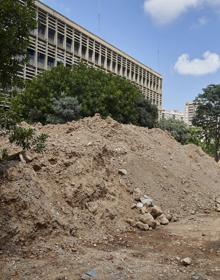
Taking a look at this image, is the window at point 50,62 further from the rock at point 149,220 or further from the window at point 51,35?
the rock at point 149,220

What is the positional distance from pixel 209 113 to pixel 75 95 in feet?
82.4

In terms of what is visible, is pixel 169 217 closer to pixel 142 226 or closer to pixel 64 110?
pixel 142 226

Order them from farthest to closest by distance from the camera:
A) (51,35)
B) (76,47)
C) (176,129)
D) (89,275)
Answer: (76,47) → (51,35) → (176,129) → (89,275)

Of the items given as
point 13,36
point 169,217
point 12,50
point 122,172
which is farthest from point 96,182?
point 13,36

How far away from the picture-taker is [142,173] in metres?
14.5

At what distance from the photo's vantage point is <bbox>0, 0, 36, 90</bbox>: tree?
24.1ft

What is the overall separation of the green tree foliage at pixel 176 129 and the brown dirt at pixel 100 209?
61.4 feet

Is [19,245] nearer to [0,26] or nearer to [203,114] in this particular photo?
[0,26]

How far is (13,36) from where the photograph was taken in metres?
7.48

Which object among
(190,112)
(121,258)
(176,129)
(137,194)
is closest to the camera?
(121,258)

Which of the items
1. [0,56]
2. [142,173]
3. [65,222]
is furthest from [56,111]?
[0,56]

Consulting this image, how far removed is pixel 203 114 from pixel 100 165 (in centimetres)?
3563

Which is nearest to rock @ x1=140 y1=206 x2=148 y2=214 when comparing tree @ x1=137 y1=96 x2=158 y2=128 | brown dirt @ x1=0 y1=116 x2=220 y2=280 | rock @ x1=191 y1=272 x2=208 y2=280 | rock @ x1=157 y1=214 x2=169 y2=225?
brown dirt @ x1=0 y1=116 x2=220 y2=280

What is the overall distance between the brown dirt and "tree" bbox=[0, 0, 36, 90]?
2.91 metres
